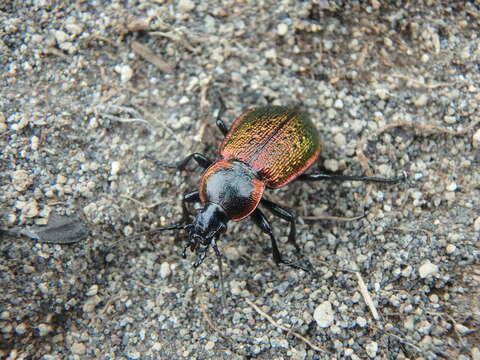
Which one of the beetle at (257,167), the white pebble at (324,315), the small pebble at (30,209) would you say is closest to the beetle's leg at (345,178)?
the beetle at (257,167)

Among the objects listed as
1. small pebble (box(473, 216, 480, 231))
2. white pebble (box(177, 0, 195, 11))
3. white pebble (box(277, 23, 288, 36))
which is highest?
white pebble (box(177, 0, 195, 11))

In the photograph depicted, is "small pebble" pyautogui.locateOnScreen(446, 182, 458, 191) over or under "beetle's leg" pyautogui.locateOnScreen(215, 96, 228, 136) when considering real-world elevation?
under

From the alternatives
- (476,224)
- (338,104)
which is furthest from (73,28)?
(476,224)

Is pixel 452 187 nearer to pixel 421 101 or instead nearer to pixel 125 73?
pixel 421 101

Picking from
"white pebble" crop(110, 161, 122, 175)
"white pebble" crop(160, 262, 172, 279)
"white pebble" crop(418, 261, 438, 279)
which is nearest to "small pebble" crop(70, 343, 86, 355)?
"white pebble" crop(160, 262, 172, 279)

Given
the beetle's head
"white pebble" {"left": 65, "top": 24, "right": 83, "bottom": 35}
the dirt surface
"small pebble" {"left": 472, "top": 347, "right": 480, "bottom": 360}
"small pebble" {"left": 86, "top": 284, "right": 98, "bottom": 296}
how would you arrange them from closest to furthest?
"small pebble" {"left": 472, "top": 347, "right": 480, "bottom": 360}
the dirt surface
the beetle's head
"small pebble" {"left": 86, "top": 284, "right": 98, "bottom": 296}
"white pebble" {"left": 65, "top": 24, "right": 83, "bottom": 35}

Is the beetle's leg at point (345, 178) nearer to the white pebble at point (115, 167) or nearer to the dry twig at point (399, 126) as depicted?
the dry twig at point (399, 126)

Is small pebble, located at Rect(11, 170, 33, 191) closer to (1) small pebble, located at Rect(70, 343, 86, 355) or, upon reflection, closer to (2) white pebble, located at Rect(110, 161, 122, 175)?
(2) white pebble, located at Rect(110, 161, 122, 175)

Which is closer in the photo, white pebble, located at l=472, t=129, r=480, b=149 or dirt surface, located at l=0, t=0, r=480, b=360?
dirt surface, located at l=0, t=0, r=480, b=360

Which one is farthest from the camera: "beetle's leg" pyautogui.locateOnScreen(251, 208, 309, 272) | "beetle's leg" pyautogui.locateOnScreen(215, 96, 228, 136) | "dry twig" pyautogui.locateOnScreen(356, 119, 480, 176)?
"beetle's leg" pyautogui.locateOnScreen(215, 96, 228, 136)
